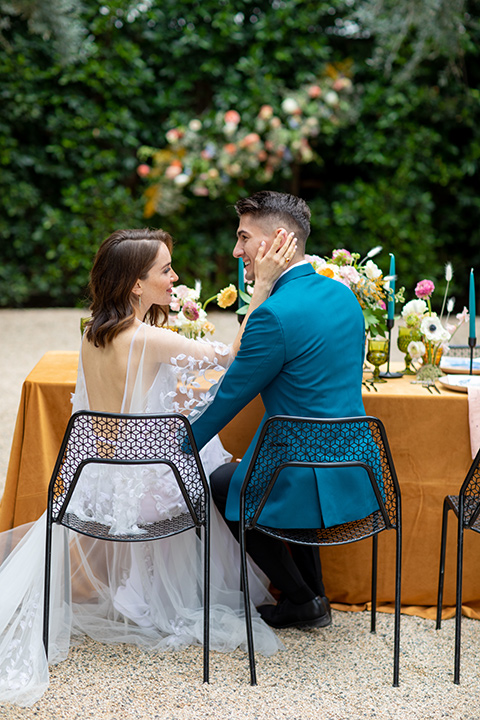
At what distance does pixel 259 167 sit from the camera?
328 inches

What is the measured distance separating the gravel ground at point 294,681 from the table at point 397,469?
120 millimetres

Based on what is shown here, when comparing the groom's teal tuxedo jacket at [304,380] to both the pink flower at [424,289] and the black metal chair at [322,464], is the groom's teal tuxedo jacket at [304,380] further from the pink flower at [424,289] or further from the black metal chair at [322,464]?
the pink flower at [424,289]

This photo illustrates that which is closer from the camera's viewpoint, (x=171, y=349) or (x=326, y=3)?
(x=171, y=349)

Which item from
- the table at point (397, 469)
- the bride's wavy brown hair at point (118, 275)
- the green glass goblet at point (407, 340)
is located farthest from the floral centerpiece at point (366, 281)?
the bride's wavy brown hair at point (118, 275)

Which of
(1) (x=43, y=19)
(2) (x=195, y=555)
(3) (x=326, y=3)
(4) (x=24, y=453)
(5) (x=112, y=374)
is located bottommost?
(2) (x=195, y=555)

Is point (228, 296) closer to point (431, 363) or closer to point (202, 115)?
point (431, 363)

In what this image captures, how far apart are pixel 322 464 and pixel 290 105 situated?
6610mm

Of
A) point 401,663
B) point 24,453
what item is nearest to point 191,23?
point 24,453

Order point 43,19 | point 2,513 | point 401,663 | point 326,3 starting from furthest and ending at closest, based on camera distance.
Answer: point 326,3 → point 43,19 → point 2,513 → point 401,663

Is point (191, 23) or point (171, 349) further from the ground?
point (191, 23)

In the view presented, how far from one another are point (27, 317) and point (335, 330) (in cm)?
667

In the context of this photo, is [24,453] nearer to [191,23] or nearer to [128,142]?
[128,142]

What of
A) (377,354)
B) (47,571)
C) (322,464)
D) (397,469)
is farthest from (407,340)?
(47,571)

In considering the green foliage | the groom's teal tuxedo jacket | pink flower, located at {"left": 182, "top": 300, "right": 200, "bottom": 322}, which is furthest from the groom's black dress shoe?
the green foliage
